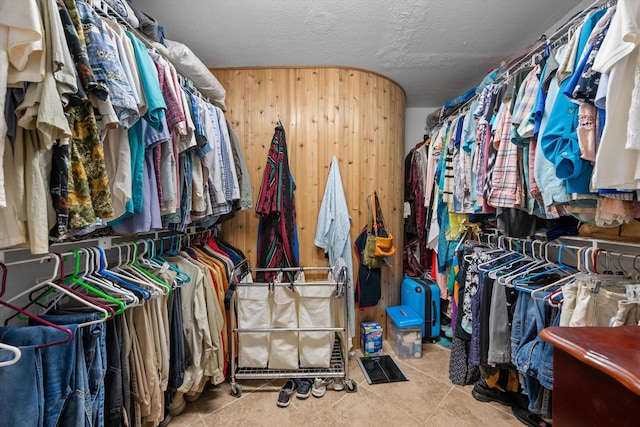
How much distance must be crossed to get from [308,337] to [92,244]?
1353 millimetres

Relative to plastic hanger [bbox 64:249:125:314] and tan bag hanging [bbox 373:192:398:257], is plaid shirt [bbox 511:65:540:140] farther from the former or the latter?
plastic hanger [bbox 64:249:125:314]

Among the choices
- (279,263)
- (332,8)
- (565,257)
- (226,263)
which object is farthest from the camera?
(279,263)

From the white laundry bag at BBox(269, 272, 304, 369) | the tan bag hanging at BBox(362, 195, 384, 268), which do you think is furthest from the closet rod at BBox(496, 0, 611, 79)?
the white laundry bag at BBox(269, 272, 304, 369)

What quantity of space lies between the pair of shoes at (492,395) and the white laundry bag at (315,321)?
3.23 feet

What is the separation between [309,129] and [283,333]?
1.66 meters

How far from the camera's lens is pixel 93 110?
85 cm

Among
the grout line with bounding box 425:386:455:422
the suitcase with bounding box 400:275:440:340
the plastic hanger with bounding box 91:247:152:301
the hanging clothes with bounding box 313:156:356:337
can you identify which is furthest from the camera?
the suitcase with bounding box 400:275:440:340

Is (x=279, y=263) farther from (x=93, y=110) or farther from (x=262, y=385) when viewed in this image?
(x=93, y=110)

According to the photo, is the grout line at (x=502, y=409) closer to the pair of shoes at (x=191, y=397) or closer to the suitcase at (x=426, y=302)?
the suitcase at (x=426, y=302)

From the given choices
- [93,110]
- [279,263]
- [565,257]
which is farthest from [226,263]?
[565,257]

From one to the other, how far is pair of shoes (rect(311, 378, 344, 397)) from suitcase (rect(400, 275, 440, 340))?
0.97 metres

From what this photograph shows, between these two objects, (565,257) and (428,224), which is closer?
(565,257)

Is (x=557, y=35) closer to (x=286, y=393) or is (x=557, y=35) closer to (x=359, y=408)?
(x=359, y=408)

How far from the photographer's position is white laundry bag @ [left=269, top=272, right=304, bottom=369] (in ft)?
5.97
